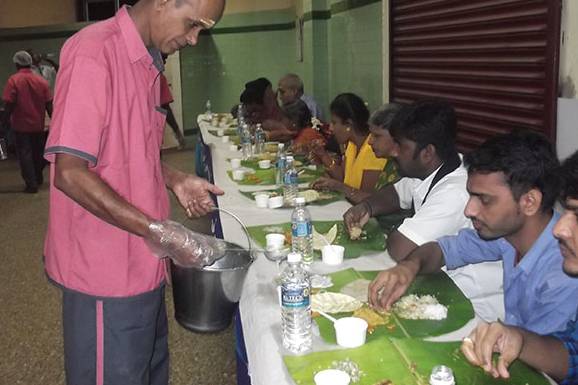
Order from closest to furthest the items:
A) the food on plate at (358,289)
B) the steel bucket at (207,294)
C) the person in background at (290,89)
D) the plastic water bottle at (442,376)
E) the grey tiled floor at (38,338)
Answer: the plastic water bottle at (442,376) → the steel bucket at (207,294) → the food on plate at (358,289) → the grey tiled floor at (38,338) → the person in background at (290,89)

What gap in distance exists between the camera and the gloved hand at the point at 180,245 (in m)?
1.55

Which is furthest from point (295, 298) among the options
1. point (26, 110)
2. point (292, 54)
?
point (292, 54)

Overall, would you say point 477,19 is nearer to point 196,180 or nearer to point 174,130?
point 196,180

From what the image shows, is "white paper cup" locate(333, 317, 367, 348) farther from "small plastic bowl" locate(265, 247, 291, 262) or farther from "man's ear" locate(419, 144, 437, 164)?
"man's ear" locate(419, 144, 437, 164)

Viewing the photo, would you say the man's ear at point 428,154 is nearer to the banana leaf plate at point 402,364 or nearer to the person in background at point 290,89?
the banana leaf plate at point 402,364

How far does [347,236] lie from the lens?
2.42 meters

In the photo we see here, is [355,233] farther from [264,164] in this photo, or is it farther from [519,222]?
[264,164]

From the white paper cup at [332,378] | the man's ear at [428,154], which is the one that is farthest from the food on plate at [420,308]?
the man's ear at [428,154]

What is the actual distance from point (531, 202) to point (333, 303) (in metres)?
0.60

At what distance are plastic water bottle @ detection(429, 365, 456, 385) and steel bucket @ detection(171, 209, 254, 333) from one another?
62 centimetres

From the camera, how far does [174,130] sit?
30.1ft

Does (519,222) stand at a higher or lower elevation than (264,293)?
higher

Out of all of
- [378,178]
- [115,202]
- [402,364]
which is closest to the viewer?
[402,364]

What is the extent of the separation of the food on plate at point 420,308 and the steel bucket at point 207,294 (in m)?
0.43
